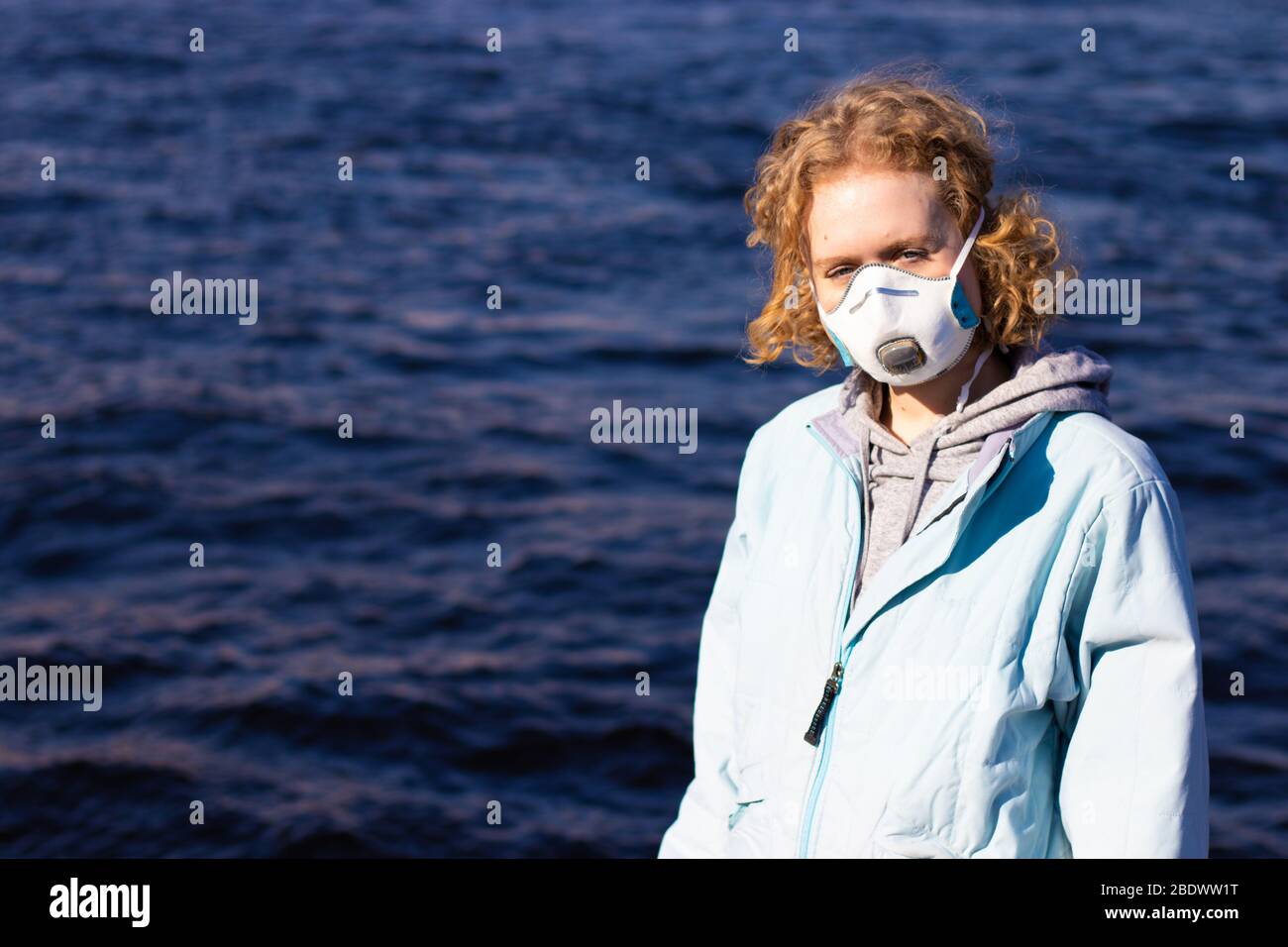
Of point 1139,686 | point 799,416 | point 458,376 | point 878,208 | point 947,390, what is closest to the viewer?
point 1139,686

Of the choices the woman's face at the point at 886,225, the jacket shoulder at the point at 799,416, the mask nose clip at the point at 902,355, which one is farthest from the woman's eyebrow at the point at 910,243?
the jacket shoulder at the point at 799,416

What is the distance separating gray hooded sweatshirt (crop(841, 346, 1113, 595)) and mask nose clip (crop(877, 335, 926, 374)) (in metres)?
0.10

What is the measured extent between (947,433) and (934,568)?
0.81 feet

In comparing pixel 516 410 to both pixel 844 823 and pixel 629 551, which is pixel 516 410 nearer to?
pixel 629 551

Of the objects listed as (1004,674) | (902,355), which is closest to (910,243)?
A: (902,355)

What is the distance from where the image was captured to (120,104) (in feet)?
42.2

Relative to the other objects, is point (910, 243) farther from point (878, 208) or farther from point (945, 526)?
point (945, 526)

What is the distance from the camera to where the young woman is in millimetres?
2137

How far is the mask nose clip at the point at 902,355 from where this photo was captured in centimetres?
239

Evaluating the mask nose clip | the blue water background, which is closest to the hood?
the mask nose clip

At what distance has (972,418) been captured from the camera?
236cm

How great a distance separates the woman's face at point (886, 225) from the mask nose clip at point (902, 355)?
122 millimetres

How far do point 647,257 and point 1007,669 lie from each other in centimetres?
853

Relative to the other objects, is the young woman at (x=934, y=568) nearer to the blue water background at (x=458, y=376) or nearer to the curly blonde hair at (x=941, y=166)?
the curly blonde hair at (x=941, y=166)
